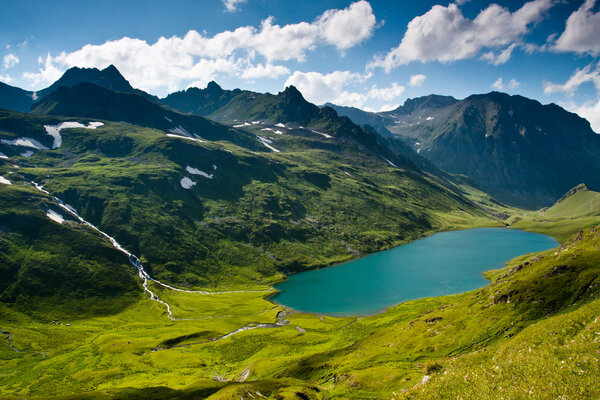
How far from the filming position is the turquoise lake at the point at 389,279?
11806 cm

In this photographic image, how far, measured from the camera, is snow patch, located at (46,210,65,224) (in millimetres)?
153750

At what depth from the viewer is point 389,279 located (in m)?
144

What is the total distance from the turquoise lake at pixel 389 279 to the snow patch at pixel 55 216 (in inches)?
4396

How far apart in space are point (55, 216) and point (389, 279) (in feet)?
543

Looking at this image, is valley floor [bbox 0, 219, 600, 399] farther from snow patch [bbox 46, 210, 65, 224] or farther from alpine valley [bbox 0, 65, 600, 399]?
snow patch [bbox 46, 210, 65, 224]

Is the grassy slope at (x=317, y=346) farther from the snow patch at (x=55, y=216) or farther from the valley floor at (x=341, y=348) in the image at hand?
the snow patch at (x=55, y=216)

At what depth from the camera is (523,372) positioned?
18859mm

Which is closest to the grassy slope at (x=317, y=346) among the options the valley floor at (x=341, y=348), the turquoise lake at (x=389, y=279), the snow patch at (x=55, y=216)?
the valley floor at (x=341, y=348)

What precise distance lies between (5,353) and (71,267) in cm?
5621

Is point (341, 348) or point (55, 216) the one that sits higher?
point (55, 216)

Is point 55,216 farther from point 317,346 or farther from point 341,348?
point 341,348

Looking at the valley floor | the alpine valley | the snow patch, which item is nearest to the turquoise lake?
Result: the alpine valley

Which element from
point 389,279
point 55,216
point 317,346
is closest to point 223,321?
point 317,346

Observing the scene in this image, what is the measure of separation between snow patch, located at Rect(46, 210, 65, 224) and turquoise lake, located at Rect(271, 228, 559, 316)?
111658 millimetres
